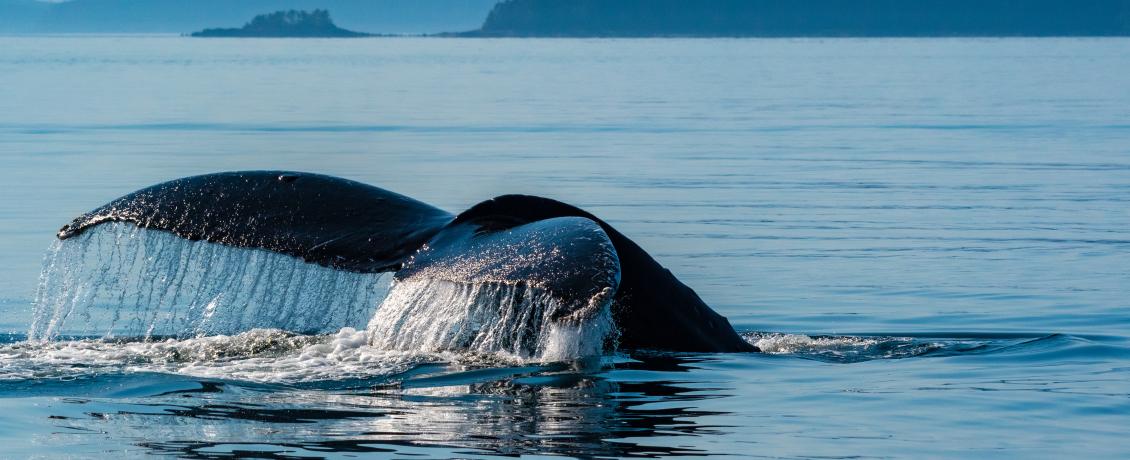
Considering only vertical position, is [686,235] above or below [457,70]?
below

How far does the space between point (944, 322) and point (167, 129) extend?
1874 centimetres

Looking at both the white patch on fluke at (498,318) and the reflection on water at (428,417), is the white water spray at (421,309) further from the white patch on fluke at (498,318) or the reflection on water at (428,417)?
the reflection on water at (428,417)

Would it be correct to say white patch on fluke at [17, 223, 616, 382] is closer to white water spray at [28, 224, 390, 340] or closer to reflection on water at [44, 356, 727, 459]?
white water spray at [28, 224, 390, 340]

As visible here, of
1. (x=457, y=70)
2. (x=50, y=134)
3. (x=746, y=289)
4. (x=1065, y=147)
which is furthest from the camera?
(x=457, y=70)

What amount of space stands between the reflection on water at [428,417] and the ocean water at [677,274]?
Answer: 0.02 metres

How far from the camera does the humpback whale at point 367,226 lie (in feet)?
18.1

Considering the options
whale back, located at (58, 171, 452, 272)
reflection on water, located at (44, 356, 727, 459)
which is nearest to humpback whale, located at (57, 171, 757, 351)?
whale back, located at (58, 171, 452, 272)

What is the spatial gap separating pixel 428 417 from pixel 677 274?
18.8ft

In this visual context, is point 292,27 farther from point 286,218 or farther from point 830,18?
point 286,218

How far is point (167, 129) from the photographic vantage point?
1030 inches

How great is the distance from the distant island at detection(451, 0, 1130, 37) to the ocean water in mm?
146049

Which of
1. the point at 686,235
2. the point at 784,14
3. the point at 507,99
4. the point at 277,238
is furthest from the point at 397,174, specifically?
the point at 784,14

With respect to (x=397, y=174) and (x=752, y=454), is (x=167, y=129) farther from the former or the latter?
(x=752, y=454)

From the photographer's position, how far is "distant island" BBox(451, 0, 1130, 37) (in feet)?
556
